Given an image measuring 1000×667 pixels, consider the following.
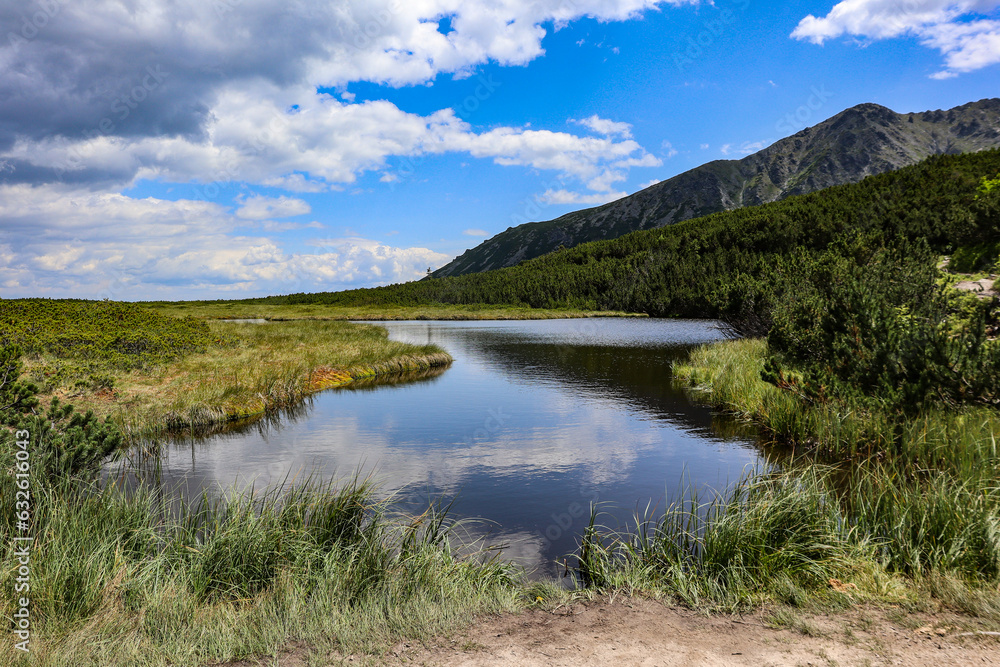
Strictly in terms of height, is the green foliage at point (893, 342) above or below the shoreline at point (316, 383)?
above

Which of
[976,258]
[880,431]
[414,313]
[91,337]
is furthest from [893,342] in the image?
[414,313]

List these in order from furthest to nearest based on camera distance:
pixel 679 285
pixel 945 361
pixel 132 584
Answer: pixel 679 285
pixel 945 361
pixel 132 584

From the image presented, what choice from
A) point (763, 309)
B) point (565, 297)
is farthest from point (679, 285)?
point (763, 309)

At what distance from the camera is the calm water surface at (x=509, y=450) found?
1070cm

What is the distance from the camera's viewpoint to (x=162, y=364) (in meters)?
21.9

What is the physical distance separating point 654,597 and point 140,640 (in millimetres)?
5597

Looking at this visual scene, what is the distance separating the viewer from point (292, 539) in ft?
22.8

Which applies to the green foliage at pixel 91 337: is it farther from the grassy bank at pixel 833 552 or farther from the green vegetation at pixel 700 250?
the green vegetation at pixel 700 250

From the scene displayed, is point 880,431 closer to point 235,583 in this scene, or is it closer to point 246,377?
point 235,583

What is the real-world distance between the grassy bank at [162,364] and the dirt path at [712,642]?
38.4 ft

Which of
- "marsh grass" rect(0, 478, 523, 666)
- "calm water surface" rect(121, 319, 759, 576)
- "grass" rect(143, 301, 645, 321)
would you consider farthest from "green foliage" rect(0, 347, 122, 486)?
"grass" rect(143, 301, 645, 321)

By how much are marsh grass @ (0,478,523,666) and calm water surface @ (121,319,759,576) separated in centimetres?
226

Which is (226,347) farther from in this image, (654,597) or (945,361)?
(945,361)

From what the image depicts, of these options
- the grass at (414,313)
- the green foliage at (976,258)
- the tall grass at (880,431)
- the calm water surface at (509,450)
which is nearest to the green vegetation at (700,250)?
the grass at (414,313)
